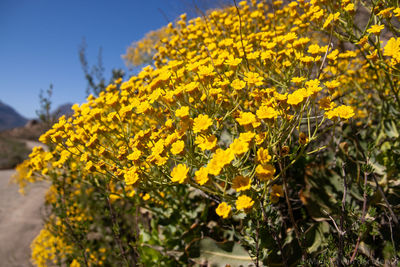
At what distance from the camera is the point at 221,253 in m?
2.34

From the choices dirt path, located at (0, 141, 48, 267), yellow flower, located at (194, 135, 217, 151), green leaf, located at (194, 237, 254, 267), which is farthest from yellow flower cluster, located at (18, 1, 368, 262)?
dirt path, located at (0, 141, 48, 267)

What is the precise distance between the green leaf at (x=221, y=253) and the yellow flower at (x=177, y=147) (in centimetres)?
114

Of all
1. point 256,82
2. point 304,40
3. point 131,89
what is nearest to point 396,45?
point 304,40

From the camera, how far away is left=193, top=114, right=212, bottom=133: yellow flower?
5.25 ft

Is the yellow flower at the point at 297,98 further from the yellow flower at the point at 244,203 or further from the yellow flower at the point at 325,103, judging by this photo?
the yellow flower at the point at 244,203

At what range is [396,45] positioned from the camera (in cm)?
174

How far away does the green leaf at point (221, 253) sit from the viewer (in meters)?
2.30

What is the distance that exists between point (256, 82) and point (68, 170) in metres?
2.17

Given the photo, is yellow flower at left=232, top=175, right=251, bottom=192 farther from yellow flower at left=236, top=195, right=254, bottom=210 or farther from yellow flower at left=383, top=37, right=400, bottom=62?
yellow flower at left=383, top=37, right=400, bottom=62

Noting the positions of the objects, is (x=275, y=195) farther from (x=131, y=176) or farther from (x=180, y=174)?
(x=131, y=176)

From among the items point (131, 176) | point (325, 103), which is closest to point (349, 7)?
point (325, 103)

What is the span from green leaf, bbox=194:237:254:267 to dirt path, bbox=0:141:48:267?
2894 mm

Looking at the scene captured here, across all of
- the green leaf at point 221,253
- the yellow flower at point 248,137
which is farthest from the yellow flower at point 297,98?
the green leaf at point 221,253

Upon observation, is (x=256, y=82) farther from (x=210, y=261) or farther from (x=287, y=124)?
(x=210, y=261)
